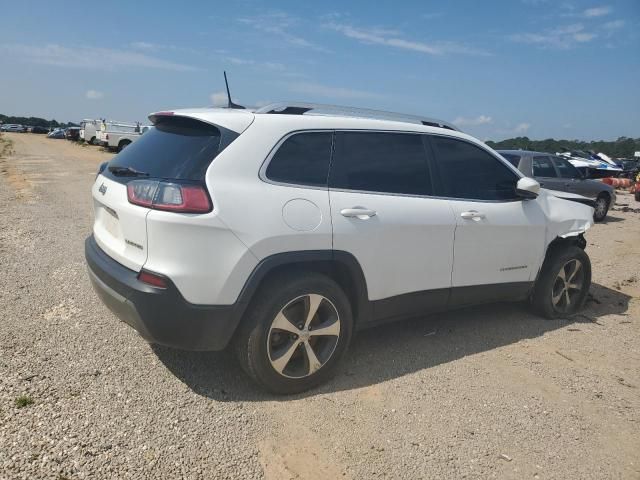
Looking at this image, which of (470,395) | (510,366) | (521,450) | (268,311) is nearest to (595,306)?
(510,366)

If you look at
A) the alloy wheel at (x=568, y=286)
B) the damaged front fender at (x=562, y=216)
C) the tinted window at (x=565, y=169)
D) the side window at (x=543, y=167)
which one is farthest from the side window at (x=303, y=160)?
the tinted window at (x=565, y=169)

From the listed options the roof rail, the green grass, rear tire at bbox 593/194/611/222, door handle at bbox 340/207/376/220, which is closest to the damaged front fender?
the roof rail

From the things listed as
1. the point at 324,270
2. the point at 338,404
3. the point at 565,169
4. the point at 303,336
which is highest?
the point at 565,169

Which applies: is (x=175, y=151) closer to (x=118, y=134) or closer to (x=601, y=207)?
(x=601, y=207)

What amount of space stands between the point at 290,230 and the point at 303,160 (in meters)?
0.50

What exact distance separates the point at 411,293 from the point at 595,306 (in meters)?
2.91

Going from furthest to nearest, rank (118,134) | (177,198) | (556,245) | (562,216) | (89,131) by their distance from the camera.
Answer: (89,131) → (118,134) → (556,245) → (562,216) → (177,198)

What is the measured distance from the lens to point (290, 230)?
9.75 ft

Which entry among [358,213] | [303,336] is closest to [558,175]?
[358,213]

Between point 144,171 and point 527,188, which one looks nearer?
point 144,171

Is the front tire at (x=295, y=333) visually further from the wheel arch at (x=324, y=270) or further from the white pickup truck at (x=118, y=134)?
the white pickup truck at (x=118, y=134)

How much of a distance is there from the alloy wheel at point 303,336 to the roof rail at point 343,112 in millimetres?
1251

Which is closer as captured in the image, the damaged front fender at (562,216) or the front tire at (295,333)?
the front tire at (295,333)

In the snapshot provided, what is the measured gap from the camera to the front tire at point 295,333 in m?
2.98
